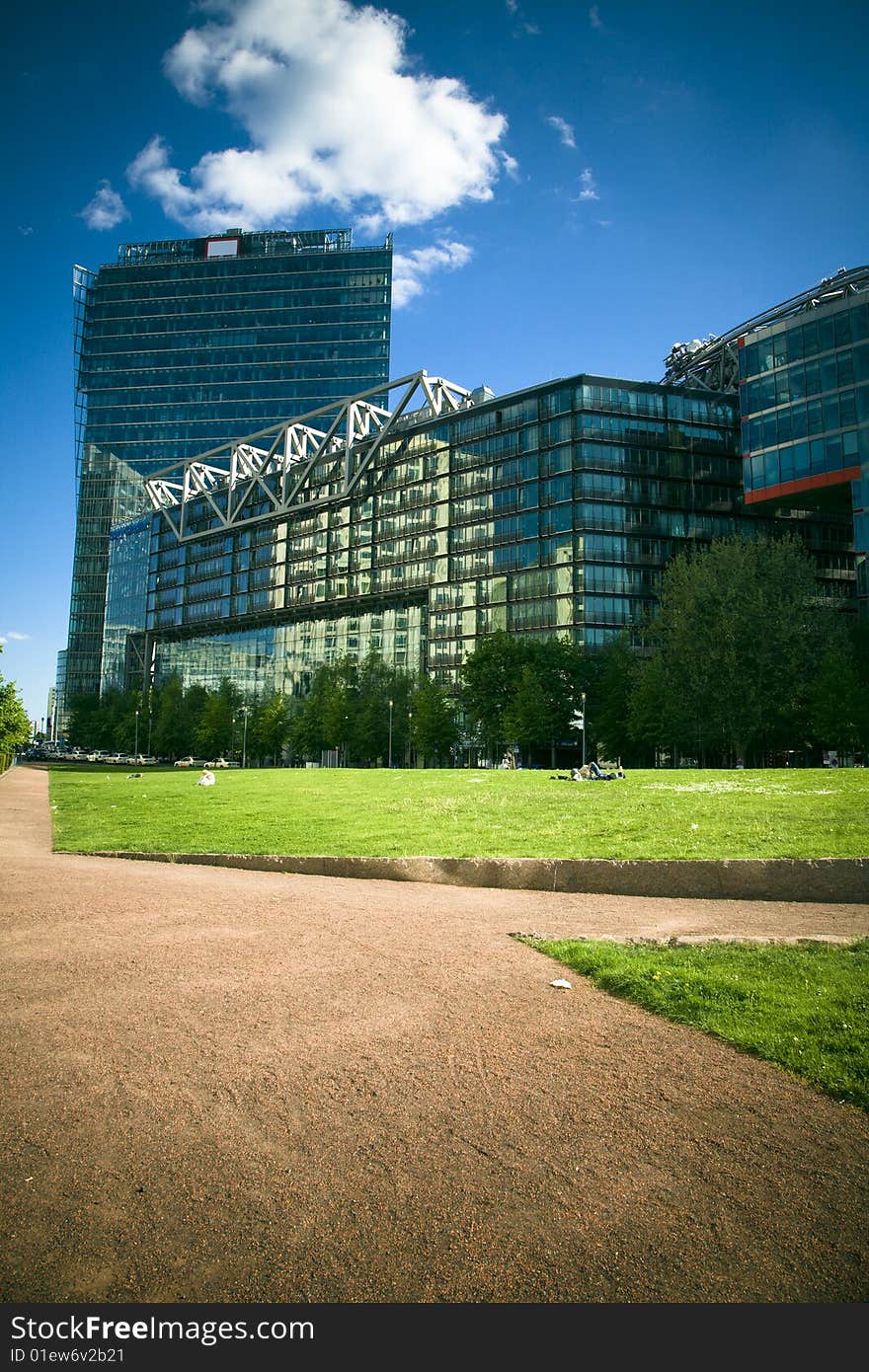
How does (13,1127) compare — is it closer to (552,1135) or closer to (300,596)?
(552,1135)

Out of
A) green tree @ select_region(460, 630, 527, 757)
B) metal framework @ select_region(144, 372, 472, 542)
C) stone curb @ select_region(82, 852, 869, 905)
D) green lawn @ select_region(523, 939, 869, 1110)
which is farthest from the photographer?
metal framework @ select_region(144, 372, 472, 542)

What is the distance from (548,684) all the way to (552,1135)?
2883 inches

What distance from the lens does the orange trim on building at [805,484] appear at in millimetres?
74875

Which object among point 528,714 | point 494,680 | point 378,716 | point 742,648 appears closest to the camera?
point 742,648

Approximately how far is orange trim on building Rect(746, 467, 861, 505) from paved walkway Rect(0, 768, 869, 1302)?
262 ft

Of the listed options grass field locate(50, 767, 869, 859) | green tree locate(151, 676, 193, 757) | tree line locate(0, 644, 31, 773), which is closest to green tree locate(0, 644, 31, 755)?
tree line locate(0, 644, 31, 773)

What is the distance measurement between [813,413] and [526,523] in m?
31.8

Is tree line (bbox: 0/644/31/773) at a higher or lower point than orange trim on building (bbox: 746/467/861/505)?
lower

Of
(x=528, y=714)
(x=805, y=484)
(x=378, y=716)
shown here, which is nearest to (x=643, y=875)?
(x=528, y=714)

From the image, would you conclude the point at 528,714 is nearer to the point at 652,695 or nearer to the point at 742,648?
the point at 652,695

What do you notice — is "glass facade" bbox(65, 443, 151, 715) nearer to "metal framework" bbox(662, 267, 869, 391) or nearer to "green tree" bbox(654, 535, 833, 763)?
"metal framework" bbox(662, 267, 869, 391)

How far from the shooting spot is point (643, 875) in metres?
13.1

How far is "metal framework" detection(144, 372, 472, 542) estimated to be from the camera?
4254 inches

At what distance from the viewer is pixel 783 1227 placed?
3.80 m
